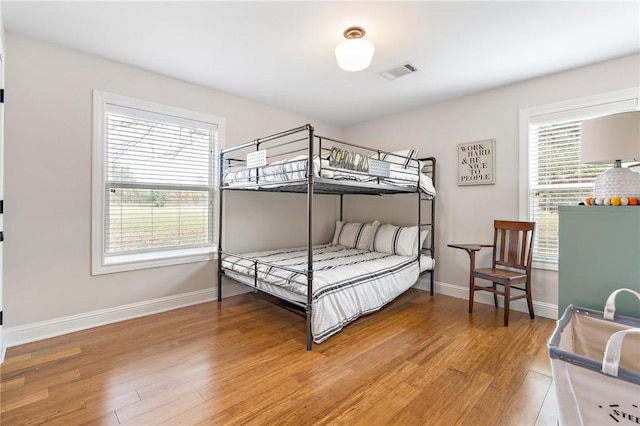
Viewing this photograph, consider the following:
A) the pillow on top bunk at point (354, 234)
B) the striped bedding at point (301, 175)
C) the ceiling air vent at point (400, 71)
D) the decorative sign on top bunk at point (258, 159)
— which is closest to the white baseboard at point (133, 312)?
the pillow on top bunk at point (354, 234)

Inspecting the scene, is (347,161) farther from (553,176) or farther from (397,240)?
(553,176)

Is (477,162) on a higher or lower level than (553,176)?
higher

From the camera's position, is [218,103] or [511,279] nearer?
[511,279]

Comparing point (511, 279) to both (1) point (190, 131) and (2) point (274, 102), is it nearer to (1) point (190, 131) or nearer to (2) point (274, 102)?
(2) point (274, 102)

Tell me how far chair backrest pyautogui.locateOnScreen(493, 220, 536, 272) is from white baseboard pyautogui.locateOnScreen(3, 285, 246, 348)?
3.03 meters

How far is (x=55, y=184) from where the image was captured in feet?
7.91

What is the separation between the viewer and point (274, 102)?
3.68 meters

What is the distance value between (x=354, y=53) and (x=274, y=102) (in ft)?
5.87

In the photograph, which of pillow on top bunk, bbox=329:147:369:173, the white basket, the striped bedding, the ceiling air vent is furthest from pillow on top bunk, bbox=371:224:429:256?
the white basket

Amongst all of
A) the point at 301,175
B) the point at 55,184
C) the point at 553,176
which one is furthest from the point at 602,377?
the point at 55,184

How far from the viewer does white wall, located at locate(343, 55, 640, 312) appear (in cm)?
275

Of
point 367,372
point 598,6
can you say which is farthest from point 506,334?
point 598,6

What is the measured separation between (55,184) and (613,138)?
366 cm

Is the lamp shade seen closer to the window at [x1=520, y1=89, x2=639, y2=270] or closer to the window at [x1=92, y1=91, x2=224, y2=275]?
the window at [x1=520, y1=89, x2=639, y2=270]
